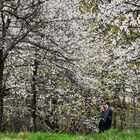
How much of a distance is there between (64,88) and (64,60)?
987cm

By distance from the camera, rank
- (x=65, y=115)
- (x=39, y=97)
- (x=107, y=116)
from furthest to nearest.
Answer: (x=65, y=115)
(x=39, y=97)
(x=107, y=116)

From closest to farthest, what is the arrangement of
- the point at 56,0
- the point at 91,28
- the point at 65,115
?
the point at 56,0 < the point at 91,28 < the point at 65,115

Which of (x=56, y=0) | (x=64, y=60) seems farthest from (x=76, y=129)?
(x=64, y=60)

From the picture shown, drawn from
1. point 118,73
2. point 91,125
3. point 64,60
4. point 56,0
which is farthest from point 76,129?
point 64,60

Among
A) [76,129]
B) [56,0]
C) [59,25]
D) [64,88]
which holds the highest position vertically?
[56,0]

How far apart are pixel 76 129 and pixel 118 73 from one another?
6.48 metres

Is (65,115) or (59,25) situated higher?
(59,25)

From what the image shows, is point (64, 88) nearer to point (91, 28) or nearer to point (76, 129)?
point (91, 28)

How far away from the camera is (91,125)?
28984 millimetres

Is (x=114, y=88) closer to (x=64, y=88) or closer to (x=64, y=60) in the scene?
(x=64, y=88)

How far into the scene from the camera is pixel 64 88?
25484 millimetres

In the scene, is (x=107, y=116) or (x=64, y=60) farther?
(x=107, y=116)

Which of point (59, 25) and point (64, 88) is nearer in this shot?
point (59, 25)

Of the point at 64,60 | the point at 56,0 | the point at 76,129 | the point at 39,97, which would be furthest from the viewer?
the point at 76,129
